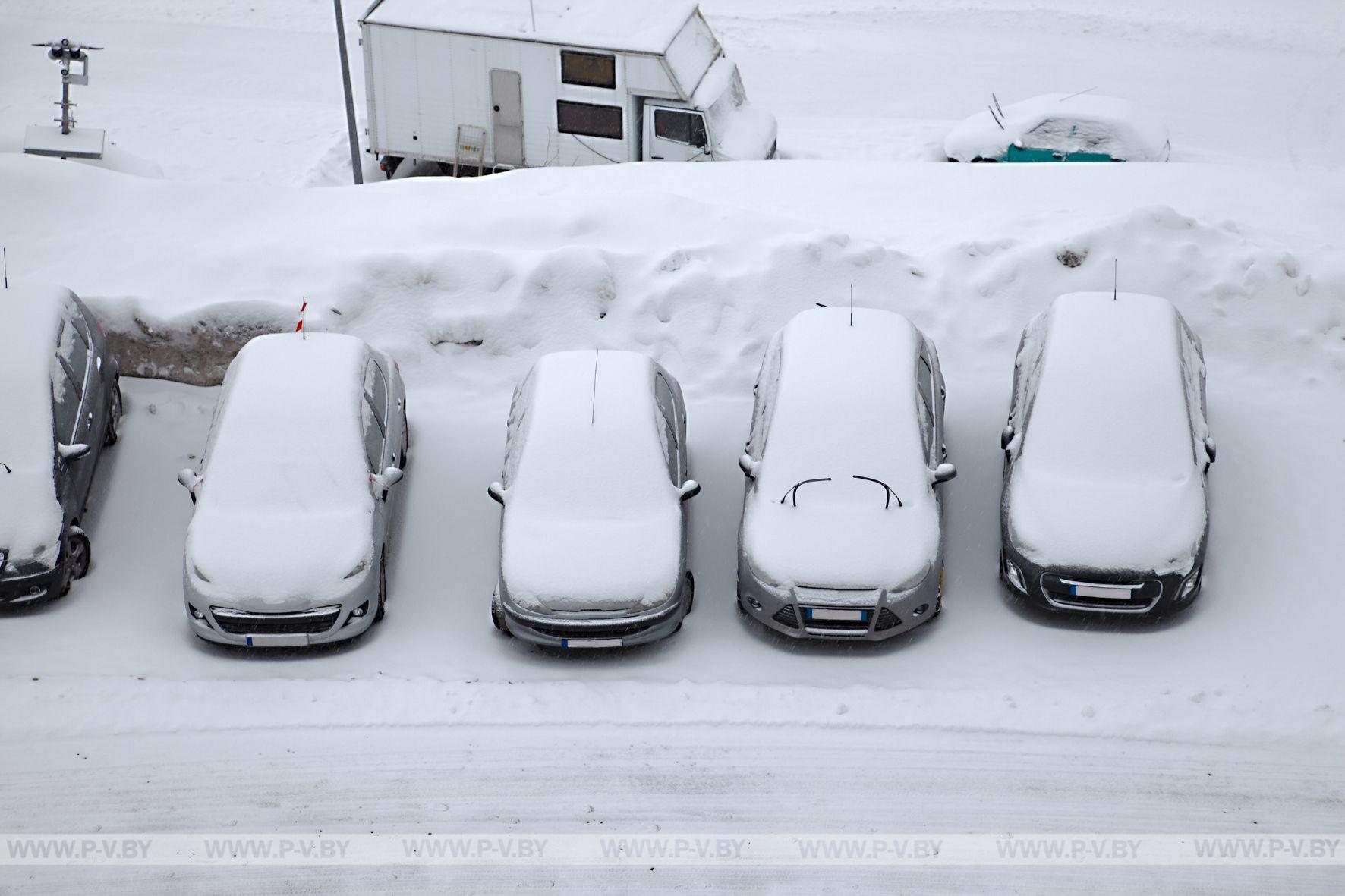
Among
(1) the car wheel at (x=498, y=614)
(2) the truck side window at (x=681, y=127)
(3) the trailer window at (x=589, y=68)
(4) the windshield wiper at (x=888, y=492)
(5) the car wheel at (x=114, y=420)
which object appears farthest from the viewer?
(2) the truck side window at (x=681, y=127)

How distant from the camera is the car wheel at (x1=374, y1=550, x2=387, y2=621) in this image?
31.8 feet

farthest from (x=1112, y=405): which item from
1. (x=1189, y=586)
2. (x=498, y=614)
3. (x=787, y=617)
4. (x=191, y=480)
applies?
(x=191, y=480)

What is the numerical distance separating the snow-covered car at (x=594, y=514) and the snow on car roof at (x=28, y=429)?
3.51m

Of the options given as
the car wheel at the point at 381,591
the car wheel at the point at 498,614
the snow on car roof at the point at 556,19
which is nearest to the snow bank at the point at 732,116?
the snow on car roof at the point at 556,19

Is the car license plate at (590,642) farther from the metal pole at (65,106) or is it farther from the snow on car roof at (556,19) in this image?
the metal pole at (65,106)

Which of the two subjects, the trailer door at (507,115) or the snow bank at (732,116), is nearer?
the snow bank at (732,116)

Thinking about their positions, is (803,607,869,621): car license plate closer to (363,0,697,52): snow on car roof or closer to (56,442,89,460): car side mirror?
(56,442,89,460): car side mirror

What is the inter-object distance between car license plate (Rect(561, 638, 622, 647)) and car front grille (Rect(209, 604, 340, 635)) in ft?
5.67

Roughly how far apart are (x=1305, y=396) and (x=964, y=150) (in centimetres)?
867

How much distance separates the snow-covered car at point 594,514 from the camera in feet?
30.0

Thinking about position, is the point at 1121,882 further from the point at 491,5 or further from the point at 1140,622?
the point at 491,5

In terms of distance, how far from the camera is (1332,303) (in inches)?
462

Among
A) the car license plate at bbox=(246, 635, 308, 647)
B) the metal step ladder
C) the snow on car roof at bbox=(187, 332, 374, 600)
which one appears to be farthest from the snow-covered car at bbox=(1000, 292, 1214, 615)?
the metal step ladder

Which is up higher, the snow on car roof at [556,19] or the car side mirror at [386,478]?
the snow on car roof at [556,19]
